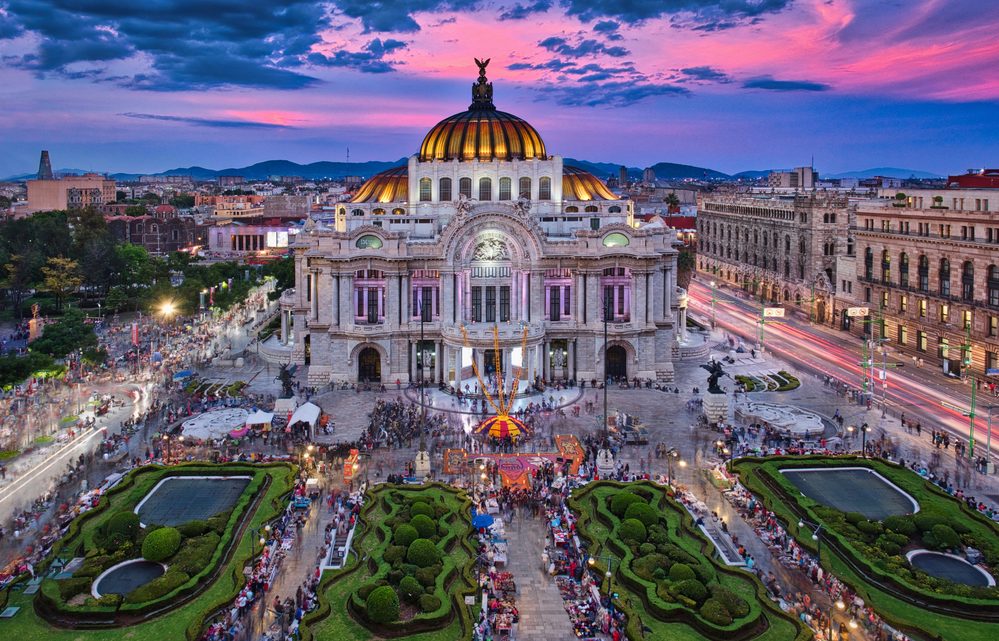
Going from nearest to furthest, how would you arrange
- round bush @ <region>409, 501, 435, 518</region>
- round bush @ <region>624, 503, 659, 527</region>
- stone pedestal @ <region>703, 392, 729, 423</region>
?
round bush @ <region>624, 503, 659, 527</region> < round bush @ <region>409, 501, 435, 518</region> < stone pedestal @ <region>703, 392, 729, 423</region>

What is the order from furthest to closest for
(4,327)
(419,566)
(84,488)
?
1. (4,327)
2. (84,488)
3. (419,566)

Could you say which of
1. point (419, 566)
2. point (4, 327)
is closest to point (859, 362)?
point (419, 566)

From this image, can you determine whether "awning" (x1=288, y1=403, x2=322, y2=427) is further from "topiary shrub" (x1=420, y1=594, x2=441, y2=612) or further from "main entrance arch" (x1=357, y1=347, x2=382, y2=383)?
"topiary shrub" (x1=420, y1=594, x2=441, y2=612)

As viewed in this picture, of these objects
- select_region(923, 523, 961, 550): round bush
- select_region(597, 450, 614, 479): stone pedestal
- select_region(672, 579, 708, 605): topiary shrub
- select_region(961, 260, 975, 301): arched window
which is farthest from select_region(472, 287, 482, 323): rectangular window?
select_region(961, 260, 975, 301): arched window

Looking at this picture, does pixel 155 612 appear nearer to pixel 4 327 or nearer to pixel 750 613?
pixel 750 613

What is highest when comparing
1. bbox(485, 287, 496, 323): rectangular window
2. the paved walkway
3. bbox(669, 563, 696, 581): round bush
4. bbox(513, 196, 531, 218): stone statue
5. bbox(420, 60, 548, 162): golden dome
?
bbox(420, 60, 548, 162): golden dome

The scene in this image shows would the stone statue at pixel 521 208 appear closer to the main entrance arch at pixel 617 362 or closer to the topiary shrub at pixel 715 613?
the main entrance arch at pixel 617 362

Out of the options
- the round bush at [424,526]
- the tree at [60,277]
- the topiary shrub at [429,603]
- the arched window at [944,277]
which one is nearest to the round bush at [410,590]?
the topiary shrub at [429,603]
